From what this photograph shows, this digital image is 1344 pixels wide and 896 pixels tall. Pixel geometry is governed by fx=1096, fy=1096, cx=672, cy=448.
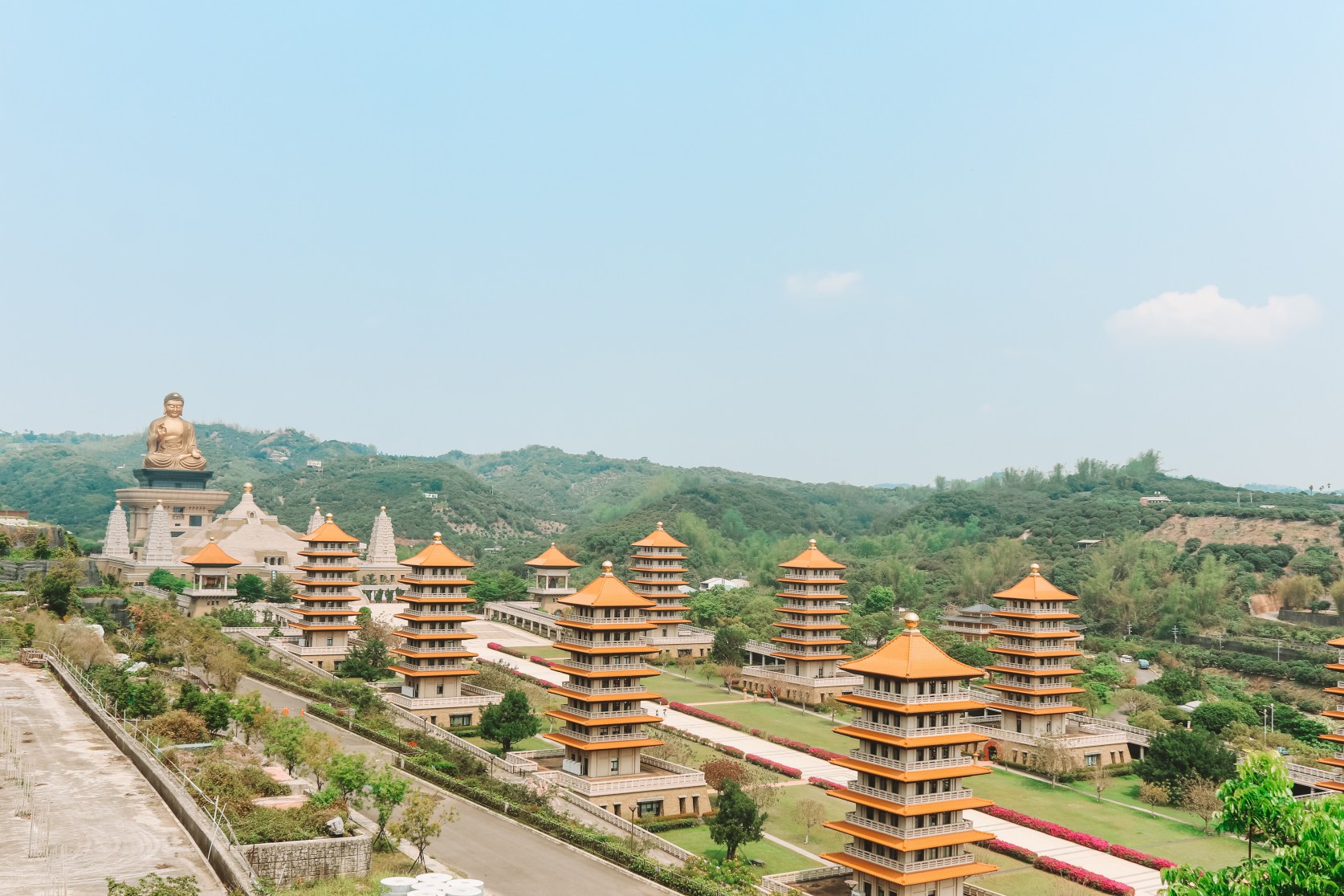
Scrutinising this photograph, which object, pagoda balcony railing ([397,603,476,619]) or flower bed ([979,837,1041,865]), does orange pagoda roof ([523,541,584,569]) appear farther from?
flower bed ([979,837,1041,865])

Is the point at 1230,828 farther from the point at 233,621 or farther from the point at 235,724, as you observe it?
the point at 233,621

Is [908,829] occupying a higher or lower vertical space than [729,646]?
lower

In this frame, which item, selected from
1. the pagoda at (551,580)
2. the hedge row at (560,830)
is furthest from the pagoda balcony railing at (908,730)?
the pagoda at (551,580)

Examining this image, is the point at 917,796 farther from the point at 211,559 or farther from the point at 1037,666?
the point at 211,559

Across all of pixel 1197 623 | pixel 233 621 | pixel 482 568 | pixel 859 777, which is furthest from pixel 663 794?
pixel 482 568

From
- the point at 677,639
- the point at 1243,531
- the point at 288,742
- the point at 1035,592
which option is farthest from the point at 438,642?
the point at 1243,531

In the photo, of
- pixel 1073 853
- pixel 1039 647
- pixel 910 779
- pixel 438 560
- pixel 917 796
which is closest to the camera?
pixel 910 779
